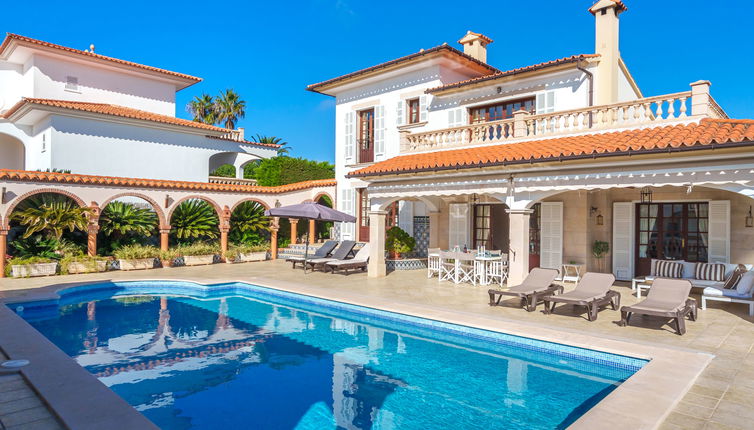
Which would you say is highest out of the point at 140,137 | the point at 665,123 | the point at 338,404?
the point at 140,137

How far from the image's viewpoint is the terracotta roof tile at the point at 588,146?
980 cm

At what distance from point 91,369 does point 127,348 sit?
129cm

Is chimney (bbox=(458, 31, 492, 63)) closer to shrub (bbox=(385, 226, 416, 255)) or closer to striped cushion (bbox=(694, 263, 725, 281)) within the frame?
shrub (bbox=(385, 226, 416, 255))

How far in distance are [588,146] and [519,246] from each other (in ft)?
9.89

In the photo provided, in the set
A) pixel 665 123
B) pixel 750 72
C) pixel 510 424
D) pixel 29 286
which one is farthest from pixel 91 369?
pixel 750 72

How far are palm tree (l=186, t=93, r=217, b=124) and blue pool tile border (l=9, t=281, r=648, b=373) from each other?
41.2 meters

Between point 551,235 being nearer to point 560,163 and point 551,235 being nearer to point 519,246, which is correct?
point 519,246

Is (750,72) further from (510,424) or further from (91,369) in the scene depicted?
(91,369)

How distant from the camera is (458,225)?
17.8 m

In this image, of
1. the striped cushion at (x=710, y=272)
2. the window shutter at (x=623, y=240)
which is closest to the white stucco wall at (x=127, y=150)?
the window shutter at (x=623, y=240)

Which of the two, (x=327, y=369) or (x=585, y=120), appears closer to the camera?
(x=327, y=369)

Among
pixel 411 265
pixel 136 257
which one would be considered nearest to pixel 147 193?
pixel 136 257

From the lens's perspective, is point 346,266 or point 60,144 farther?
point 60,144

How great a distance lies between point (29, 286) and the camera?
13.6 m
